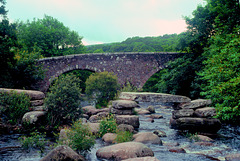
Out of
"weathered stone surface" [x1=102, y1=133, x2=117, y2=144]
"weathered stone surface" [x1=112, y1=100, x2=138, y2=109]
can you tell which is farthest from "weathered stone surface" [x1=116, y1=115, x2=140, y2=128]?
"weathered stone surface" [x1=102, y1=133, x2=117, y2=144]

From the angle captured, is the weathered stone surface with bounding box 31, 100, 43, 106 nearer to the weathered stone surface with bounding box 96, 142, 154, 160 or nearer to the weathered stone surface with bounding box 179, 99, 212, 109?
the weathered stone surface with bounding box 96, 142, 154, 160

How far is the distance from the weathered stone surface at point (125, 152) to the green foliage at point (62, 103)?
401 centimetres

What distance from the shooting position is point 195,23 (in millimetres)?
16734

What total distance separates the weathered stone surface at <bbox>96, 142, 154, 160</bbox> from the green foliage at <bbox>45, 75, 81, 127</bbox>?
401 centimetres

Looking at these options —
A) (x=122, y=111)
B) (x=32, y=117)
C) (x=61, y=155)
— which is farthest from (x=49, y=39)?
(x=61, y=155)

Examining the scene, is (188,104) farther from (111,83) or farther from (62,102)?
(111,83)

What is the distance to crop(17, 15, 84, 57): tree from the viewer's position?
28750mm

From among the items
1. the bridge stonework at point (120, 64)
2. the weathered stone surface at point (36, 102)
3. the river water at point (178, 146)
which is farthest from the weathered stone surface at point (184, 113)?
the bridge stonework at point (120, 64)

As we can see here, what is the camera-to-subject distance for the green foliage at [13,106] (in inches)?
356

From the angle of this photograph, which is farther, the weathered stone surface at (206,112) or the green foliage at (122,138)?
the weathered stone surface at (206,112)

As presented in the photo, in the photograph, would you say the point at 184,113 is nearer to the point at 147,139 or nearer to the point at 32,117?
the point at 147,139

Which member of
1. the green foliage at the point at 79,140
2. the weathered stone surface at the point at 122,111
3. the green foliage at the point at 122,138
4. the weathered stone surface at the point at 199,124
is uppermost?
the green foliage at the point at 79,140

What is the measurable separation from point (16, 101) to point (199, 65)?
13.5 metres

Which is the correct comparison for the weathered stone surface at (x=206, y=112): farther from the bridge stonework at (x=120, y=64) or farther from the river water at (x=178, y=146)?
the bridge stonework at (x=120, y=64)
